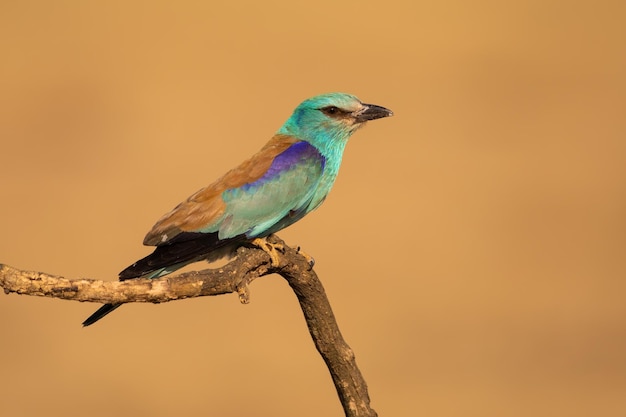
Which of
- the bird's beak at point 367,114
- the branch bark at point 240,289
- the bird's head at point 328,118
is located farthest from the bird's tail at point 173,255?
the bird's beak at point 367,114

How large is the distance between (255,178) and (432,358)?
4.64 m

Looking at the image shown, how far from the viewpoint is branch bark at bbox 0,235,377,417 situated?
11.3 feet

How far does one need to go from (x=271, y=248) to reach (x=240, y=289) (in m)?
0.66

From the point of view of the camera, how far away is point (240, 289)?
147 inches

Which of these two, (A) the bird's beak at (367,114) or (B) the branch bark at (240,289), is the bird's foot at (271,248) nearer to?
(B) the branch bark at (240,289)

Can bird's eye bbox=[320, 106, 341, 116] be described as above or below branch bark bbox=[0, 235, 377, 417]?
above

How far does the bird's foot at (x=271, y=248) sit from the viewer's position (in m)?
4.16

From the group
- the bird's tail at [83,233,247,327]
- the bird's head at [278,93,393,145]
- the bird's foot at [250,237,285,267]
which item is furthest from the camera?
the bird's head at [278,93,393,145]

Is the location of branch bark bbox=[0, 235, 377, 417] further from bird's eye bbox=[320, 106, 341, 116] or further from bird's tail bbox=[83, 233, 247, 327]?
bird's eye bbox=[320, 106, 341, 116]

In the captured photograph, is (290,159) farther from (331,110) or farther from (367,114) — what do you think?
(367,114)

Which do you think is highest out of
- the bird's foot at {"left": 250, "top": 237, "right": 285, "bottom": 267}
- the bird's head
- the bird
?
the bird's head

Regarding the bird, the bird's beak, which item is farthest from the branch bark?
the bird's beak

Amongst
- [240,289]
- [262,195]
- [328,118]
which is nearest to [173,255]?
[262,195]

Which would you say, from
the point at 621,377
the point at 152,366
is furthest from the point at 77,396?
the point at 621,377
